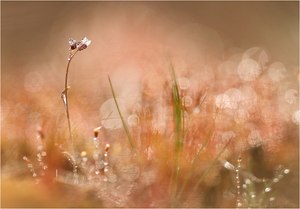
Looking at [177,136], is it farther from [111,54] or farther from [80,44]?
[111,54]

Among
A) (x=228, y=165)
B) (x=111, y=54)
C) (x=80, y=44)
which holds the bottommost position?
(x=228, y=165)

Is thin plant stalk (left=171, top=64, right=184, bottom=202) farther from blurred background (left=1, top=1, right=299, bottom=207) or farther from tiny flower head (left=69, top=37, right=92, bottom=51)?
tiny flower head (left=69, top=37, right=92, bottom=51)

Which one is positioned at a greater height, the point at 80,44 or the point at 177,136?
the point at 80,44

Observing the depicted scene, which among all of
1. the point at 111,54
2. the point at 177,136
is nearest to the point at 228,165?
the point at 177,136

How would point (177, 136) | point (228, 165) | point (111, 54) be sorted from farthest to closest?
point (111, 54), point (228, 165), point (177, 136)

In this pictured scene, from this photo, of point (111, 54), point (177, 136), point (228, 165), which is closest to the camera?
point (177, 136)

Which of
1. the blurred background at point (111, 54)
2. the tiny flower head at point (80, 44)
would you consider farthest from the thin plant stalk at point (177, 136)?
the tiny flower head at point (80, 44)

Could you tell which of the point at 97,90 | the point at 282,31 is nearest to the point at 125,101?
the point at 97,90

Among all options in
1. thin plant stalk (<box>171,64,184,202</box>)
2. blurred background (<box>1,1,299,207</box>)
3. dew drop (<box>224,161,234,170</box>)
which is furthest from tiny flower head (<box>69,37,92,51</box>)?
dew drop (<box>224,161,234,170</box>)

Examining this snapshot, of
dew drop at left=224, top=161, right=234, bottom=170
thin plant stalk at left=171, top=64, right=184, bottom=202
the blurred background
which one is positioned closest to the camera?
thin plant stalk at left=171, top=64, right=184, bottom=202

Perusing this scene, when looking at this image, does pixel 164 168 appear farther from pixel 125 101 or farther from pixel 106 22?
pixel 106 22
